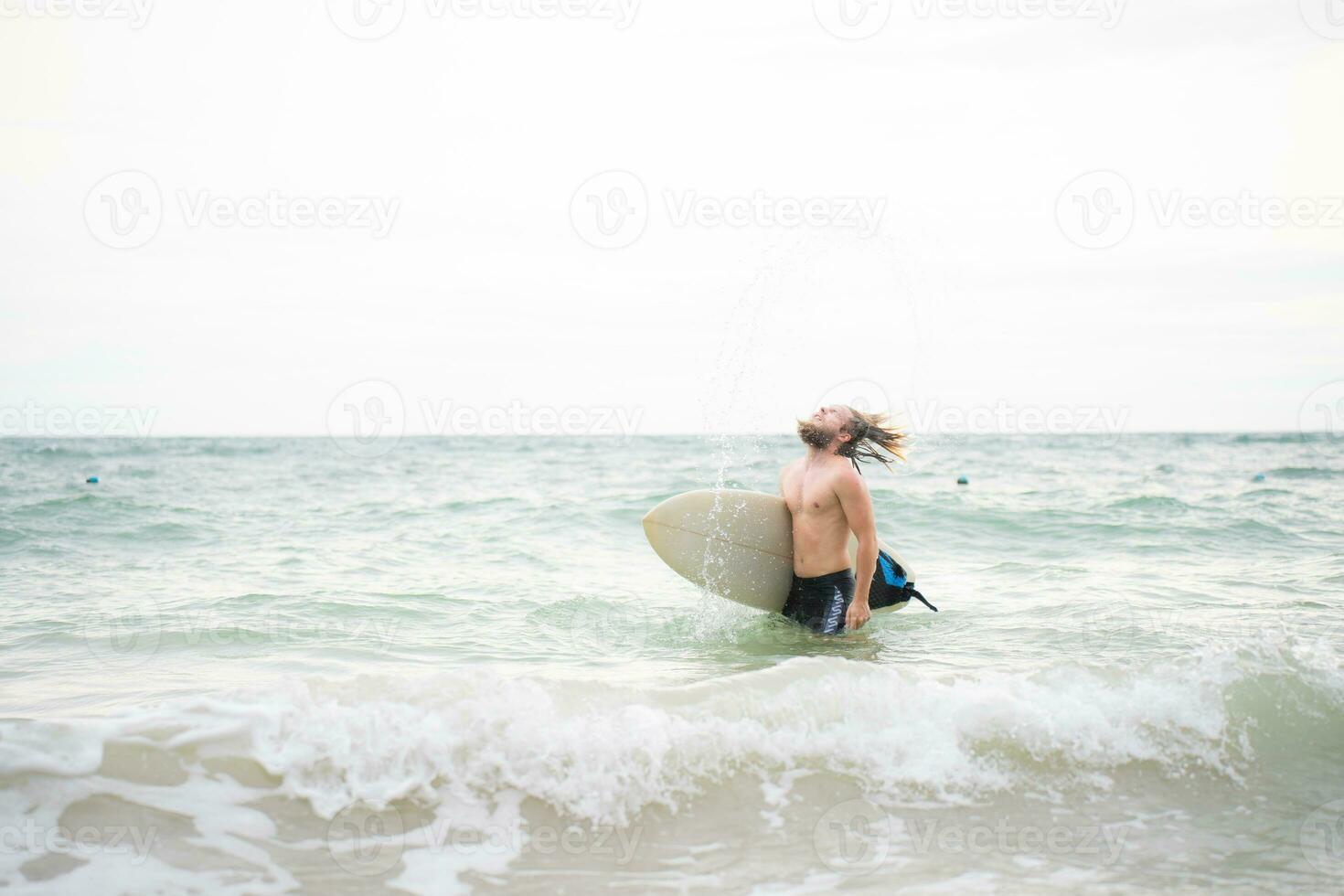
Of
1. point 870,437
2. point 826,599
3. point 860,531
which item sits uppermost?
point 870,437

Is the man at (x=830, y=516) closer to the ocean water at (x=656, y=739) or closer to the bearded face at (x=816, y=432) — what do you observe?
the bearded face at (x=816, y=432)

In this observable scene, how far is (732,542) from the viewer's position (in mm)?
6648

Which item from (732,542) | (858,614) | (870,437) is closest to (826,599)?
(858,614)

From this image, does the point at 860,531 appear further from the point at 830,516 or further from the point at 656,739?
the point at 656,739

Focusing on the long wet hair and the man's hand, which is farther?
the long wet hair

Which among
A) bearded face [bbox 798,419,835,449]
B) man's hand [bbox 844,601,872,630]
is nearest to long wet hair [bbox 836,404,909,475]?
bearded face [bbox 798,419,835,449]

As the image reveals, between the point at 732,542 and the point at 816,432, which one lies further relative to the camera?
the point at 732,542

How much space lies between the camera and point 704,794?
4.13 meters

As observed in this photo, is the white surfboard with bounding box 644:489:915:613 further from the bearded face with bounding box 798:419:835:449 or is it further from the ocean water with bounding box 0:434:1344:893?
the bearded face with bounding box 798:419:835:449

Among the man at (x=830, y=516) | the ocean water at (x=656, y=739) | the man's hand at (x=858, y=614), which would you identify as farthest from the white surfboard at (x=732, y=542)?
the man's hand at (x=858, y=614)

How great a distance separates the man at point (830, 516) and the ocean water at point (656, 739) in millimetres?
264

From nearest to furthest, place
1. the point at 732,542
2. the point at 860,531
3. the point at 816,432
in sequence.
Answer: the point at 860,531, the point at 816,432, the point at 732,542

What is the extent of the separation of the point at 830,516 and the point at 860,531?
321 mm

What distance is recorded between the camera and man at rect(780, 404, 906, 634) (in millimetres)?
5945
